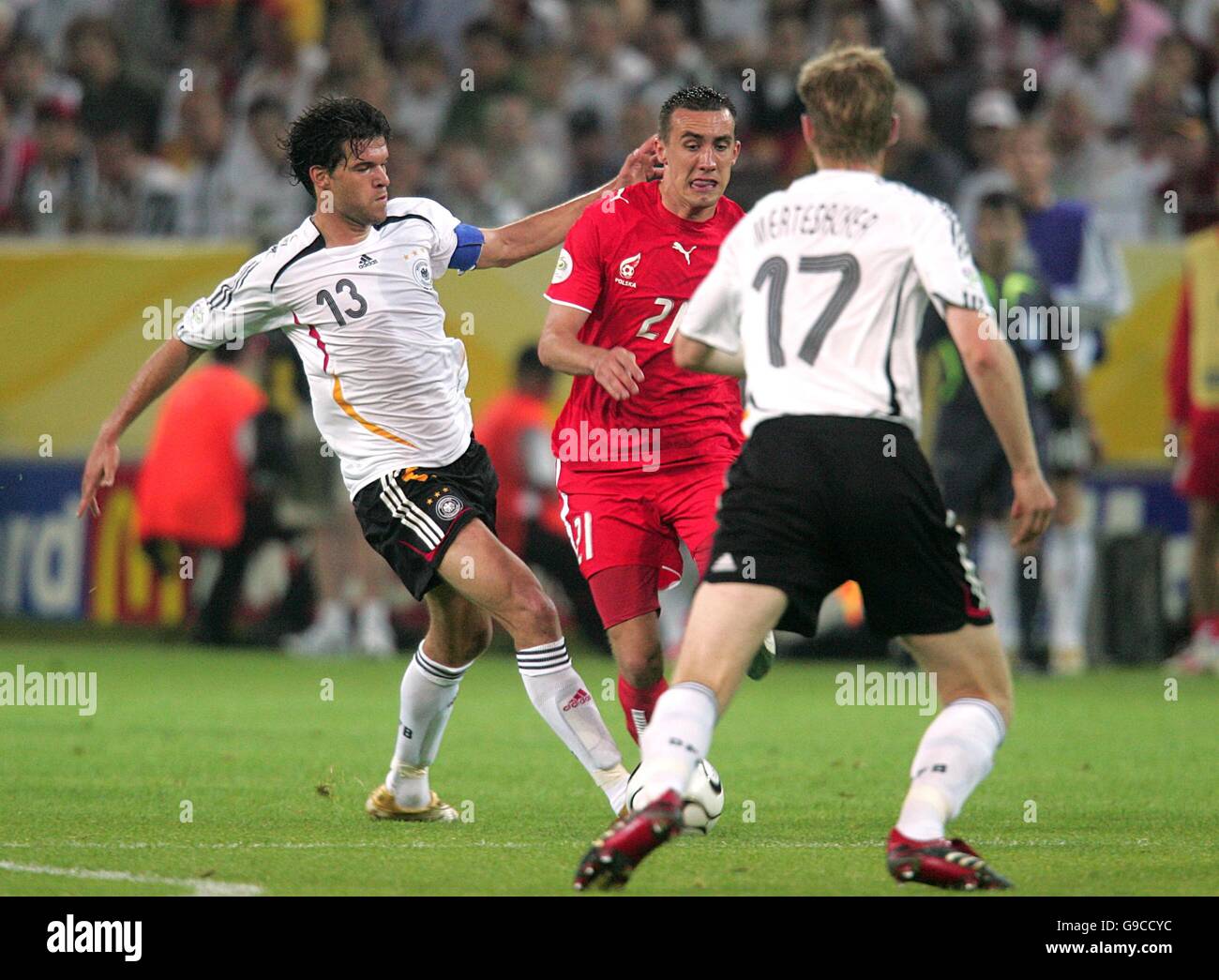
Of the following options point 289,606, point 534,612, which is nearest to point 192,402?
point 289,606

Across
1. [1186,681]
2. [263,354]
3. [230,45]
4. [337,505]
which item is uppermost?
[230,45]

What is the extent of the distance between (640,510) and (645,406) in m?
0.38

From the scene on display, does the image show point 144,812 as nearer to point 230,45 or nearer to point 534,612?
point 534,612

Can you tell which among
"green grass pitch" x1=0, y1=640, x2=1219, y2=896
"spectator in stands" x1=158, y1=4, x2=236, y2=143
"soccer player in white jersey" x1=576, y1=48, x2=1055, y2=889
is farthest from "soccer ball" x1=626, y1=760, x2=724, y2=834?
"spectator in stands" x1=158, y1=4, x2=236, y2=143

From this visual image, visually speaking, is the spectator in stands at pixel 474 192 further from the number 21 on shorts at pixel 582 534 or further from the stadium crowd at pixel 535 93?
the number 21 on shorts at pixel 582 534

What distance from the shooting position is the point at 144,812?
7.50m

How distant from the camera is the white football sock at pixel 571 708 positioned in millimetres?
7258

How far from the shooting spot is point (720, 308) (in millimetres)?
5699

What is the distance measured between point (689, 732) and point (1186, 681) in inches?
327

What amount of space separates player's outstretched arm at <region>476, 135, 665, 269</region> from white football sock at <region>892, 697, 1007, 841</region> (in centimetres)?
278

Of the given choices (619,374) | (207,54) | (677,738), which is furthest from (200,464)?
(677,738)

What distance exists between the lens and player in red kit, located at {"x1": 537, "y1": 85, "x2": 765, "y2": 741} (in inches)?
292

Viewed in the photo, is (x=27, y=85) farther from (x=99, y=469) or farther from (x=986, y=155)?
(x=99, y=469)

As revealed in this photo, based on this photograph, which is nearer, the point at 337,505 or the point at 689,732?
the point at 689,732
